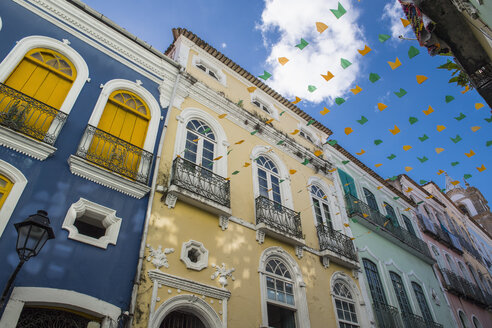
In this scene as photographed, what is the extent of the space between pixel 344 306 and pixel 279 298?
283cm

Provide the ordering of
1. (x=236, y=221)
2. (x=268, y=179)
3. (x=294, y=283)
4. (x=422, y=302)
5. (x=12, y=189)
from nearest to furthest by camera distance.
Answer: (x=12, y=189), (x=236, y=221), (x=294, y=283), (x=268, y=179), (x=422, y=302)

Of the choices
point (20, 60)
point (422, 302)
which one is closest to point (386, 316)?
point (422, 302)

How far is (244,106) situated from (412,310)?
9.99m

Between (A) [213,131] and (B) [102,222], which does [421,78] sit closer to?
(A) [213,131]

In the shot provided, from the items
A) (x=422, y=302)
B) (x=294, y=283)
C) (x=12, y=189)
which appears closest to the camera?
(x=12, y=189)

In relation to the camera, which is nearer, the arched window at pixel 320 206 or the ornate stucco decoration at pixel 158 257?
the ornate stucco decoration at pixel 158 257

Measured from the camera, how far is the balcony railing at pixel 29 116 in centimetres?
639

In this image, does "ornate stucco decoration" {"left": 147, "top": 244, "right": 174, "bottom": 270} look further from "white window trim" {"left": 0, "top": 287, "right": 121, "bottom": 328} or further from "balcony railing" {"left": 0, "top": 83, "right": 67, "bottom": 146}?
"balcony railing" {"left": 0, "top": 83, "right": 67, "bottom": 146}

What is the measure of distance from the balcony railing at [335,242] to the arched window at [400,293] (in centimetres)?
268

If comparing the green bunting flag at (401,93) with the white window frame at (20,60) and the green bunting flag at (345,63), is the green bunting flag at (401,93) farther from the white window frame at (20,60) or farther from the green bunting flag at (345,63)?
the white window frame at (20,60)

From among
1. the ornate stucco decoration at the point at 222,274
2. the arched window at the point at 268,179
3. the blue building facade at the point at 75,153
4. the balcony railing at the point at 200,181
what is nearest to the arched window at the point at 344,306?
the arched window at the point at 268,179

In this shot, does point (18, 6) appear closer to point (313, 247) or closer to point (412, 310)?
point (313, 247)

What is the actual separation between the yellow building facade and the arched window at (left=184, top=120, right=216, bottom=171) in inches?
1.5

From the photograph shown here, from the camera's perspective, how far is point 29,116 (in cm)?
670
